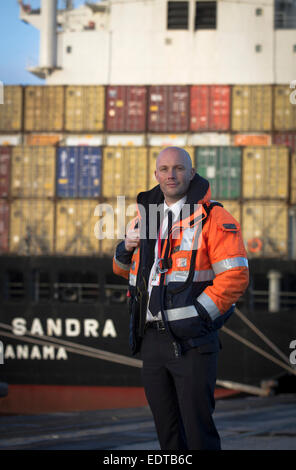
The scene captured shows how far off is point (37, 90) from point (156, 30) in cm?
618

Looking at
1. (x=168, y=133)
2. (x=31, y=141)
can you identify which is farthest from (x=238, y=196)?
(x=31, y=141)

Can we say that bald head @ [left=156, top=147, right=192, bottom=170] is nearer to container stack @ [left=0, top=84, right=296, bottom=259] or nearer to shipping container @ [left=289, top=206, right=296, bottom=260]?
container stack @ [left=0, top=84, right=296, bottom=259]

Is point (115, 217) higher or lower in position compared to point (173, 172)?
higher

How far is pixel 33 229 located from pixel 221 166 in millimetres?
6375

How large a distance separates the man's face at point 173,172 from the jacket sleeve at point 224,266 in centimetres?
25

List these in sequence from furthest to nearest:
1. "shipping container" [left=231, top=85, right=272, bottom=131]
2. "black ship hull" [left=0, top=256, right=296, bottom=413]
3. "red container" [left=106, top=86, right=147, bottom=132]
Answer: "red container" [left=106, top=86, right=147, bottom=132] → "shipping container" [left=231, top=85, right=272, bottom=131] → "black ship hull" [left=0, top=256, right=296, bottom=413]

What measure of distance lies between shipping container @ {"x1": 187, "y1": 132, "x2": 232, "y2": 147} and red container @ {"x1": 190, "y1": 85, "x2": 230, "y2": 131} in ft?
0.96

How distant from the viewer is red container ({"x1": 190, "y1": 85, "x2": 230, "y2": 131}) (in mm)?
25062

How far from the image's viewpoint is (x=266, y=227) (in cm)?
2244

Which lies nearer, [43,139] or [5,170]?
[5,170]

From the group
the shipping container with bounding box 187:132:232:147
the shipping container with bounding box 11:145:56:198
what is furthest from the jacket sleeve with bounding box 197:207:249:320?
the shipping container with bounding box 187:132:232:147

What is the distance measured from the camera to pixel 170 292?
3.62 metres

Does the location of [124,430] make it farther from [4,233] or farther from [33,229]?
[4,233]

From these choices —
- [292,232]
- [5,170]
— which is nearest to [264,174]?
[292,232]
